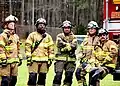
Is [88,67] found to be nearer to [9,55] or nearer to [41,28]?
[41,28]

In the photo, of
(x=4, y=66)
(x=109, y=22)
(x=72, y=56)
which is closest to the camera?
(x=4, y=66)

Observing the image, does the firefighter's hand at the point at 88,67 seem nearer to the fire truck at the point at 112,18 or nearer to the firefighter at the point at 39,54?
the firefighter at the point at 39,54

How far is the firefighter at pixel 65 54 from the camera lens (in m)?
9.68

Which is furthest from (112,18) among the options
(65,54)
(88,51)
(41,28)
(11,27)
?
(11,27)

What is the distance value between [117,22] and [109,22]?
25 centimetres

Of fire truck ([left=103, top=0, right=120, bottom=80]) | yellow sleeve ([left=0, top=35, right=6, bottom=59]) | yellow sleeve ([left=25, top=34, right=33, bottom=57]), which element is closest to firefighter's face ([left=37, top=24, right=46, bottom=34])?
yellow sleeve ([left=25, top=34, right=33, bottom=57])

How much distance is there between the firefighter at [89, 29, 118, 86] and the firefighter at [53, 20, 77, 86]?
787mm

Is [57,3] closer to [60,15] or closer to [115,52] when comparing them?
[60,15]

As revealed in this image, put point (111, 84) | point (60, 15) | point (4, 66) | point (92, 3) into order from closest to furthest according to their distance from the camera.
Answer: point (4, 66) < point (111, 84) < point (92, 3) < point (60, 15)

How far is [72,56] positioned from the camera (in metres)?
9.80

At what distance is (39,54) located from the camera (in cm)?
927

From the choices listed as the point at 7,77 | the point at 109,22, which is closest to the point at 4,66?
the point at 7,77

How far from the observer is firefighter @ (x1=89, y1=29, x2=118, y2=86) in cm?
879

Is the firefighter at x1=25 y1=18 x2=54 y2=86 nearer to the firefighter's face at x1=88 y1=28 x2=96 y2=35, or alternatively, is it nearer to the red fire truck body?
the firefighter's face at x1=88 y1=28 x2=96 y2=35
